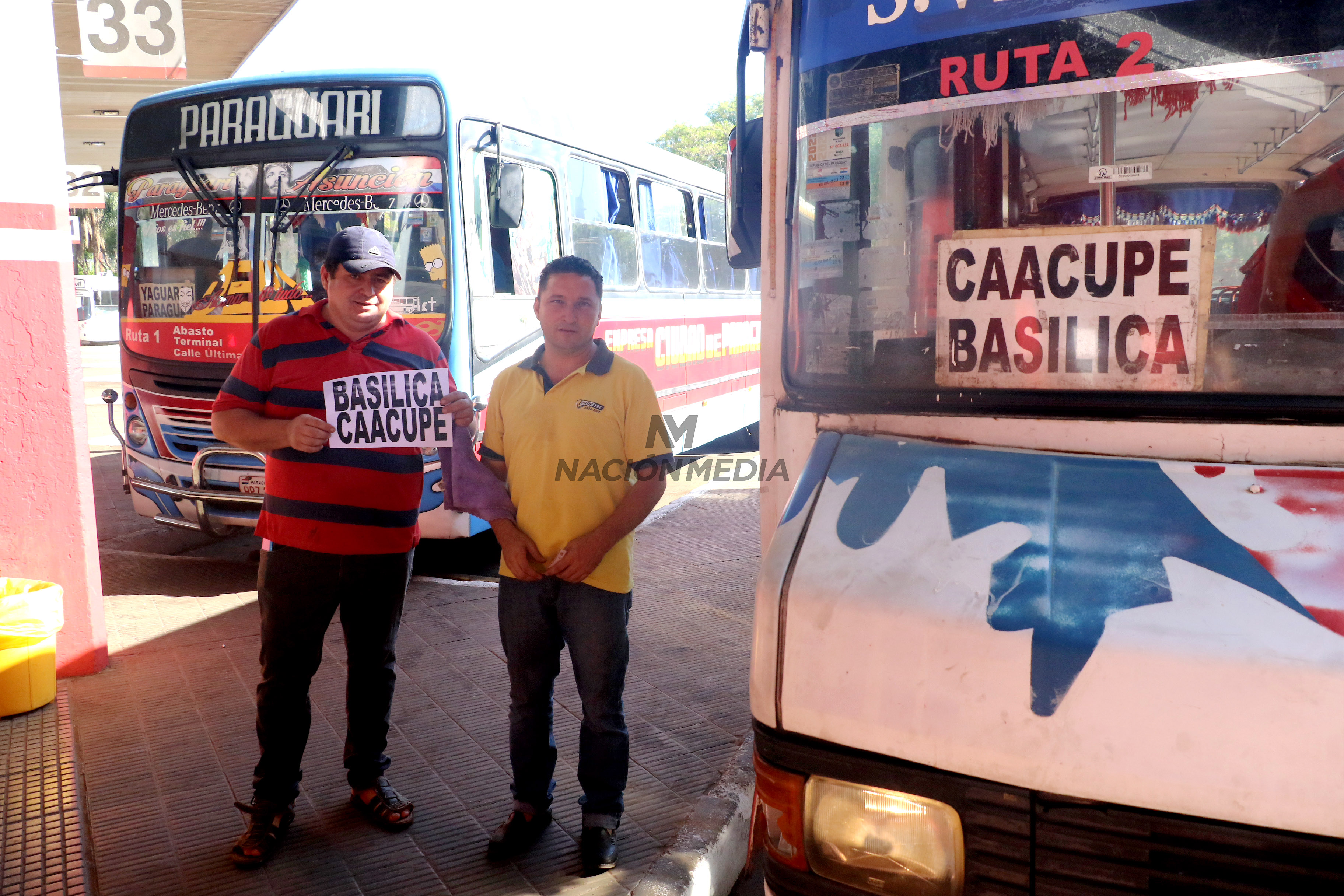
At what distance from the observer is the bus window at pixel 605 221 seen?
814cm

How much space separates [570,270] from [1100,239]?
1.55m

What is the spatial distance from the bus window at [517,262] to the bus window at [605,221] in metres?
0.41

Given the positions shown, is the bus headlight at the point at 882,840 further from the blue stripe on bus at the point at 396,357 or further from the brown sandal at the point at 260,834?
the brown sandal at the point at 260,834

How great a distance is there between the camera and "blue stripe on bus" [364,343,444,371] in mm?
3193

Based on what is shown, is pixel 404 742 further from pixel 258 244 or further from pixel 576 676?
pixel 258 244

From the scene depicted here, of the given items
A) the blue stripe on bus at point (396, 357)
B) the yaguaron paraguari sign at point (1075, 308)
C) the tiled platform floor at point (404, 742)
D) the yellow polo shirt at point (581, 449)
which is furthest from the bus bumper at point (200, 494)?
the yaguaron paraguari sign at point (1075, 308)

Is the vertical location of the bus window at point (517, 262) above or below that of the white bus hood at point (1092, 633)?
above

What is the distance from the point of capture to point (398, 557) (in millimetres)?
3328

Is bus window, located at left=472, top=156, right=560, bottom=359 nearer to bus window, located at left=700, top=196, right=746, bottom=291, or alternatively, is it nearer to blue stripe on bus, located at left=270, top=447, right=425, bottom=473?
blue stripe on bus, located at left=270, top=447, right=425, bottom=473

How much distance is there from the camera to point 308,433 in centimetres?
302

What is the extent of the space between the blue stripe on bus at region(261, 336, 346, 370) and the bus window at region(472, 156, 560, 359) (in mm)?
3235

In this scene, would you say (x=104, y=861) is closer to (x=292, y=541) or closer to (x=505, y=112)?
(x=292, y=541)

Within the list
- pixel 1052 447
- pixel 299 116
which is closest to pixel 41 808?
pixel 1052 447

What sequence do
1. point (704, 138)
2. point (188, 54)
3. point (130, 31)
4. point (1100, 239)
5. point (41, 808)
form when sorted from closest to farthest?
Result: point (1100, 239) → point (41, 808) → point (130, 31) → point (188, 54) → point (704, 138)
